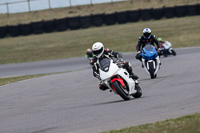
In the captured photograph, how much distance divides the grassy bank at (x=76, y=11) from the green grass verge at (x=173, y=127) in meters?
34.1

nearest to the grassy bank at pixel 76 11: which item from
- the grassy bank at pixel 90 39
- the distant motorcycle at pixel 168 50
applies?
the grassy bank at pixel 90 39

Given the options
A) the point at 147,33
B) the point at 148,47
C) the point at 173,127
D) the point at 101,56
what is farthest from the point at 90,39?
the point at 173,127

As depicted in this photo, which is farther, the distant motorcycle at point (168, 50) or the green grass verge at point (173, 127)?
the distant motorcycle at point (168, 50)

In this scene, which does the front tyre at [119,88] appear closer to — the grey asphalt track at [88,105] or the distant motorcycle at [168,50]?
the grey asphalt track at [88,105]

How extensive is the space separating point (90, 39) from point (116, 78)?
978 inches

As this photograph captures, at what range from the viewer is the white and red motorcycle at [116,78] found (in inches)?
352

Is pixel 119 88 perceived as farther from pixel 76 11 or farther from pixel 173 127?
pixel 76 11

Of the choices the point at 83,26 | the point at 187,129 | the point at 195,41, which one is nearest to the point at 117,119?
the point at 187,129

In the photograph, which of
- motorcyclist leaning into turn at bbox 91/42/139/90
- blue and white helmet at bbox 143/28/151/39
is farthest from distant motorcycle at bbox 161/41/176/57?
motorcyclist leaning into turn at bbox 91/42/139/90

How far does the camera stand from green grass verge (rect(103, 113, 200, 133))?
5.58 meters

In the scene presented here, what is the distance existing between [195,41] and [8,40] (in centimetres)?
1632

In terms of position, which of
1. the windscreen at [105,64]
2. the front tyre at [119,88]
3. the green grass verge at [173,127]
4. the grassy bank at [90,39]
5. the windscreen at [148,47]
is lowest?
the grassy bank at [90,39]

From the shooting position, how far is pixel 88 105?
927cm

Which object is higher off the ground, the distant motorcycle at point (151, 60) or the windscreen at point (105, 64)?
the windscreen at point (105, 64)
